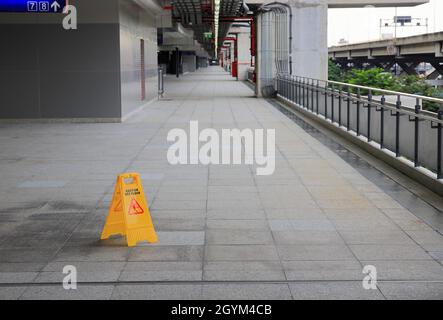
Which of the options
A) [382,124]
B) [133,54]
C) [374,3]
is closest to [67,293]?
[382,124]

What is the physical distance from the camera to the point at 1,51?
61.9ft

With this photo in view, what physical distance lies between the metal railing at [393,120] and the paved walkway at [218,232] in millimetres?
671

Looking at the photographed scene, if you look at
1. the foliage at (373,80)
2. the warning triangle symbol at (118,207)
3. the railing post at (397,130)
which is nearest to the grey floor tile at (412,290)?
the warning triangle symbol at (118,207)

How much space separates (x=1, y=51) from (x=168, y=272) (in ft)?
48.5

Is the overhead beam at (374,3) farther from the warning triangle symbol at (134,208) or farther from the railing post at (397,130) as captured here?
the warning triangle symbol at (134,208)

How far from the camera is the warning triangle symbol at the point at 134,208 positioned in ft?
21.8

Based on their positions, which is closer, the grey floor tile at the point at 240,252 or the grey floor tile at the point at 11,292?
the grey floor tile at the point at 11,292

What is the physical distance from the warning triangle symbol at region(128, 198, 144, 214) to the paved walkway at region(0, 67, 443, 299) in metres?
0.35

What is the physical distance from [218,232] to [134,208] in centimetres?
94

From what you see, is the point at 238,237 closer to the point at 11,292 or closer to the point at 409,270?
the point at 409,270

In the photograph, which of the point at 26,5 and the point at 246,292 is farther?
the point at 26,5

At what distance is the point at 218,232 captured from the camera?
7.07 metres

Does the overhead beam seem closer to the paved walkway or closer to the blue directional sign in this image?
the paved walkway
